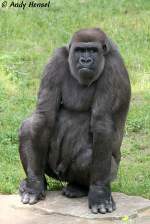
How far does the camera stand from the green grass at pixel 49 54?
7512 mm

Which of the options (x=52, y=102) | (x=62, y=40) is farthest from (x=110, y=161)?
(x=62, y=40)

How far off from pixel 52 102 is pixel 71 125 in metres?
0.26

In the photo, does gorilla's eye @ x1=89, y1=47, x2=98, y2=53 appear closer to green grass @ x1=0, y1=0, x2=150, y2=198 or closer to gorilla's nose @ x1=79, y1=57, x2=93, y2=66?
gorilla's nose @ x1=79, y1=57, x2=93, y2=66

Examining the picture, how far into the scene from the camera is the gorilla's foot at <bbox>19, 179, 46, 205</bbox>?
6125 mm

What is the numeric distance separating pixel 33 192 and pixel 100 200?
2.00 feet

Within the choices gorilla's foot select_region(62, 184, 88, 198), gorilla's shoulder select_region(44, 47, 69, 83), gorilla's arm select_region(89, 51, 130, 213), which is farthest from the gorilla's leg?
gorilla's arm select_region(89, 51, 130, 213)

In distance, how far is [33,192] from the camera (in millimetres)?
6180

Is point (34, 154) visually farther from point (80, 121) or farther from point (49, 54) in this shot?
point (49, 54)

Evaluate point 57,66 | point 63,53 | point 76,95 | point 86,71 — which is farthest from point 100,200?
point 63,53

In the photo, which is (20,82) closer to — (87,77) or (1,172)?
(1,172)

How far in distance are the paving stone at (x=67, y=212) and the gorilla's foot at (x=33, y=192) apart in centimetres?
5

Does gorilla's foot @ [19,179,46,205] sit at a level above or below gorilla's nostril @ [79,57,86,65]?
below

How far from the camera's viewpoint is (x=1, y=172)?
7.20m

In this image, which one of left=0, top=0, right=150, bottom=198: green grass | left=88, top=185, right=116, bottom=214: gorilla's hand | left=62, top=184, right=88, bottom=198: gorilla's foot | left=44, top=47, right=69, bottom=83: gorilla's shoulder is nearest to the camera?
left=88, top=185, right=116, bottom=214: gorilla's hand
